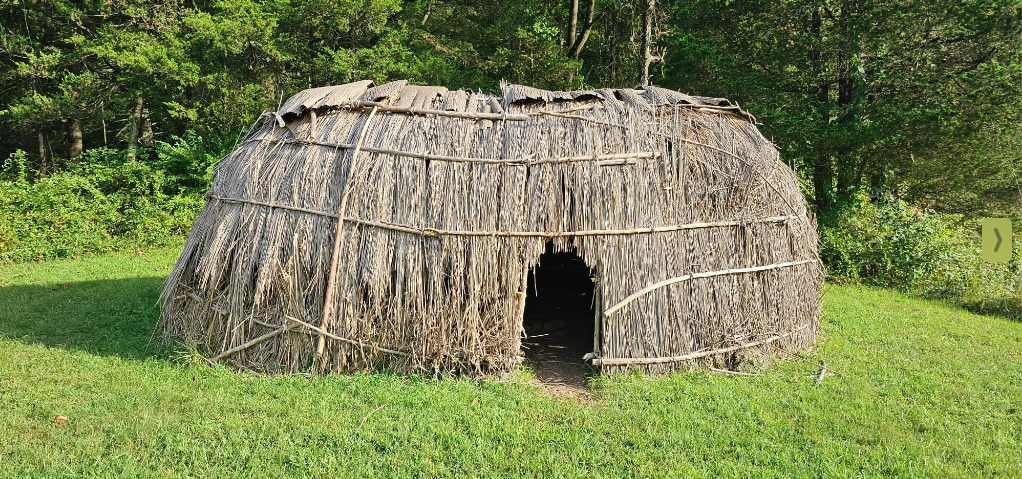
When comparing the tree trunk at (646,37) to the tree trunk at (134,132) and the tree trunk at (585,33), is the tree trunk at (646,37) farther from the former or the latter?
the tree trunk at (134,132)

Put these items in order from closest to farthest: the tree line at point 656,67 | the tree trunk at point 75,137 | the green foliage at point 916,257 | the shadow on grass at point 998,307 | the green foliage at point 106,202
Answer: the shadow on grass at point 998,307 < the green foliage at point 916,257 < the green foliage at point 106,202 < the tree line at point 656,67 < the tree trunk at point 75,137

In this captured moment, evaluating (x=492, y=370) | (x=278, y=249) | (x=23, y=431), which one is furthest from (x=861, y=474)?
(x=23, y=431)

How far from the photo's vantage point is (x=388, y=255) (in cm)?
673

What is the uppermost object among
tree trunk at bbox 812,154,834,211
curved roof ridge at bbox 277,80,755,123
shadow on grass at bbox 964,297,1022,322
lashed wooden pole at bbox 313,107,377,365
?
curved roof ridge at bbox 277,80,755,123

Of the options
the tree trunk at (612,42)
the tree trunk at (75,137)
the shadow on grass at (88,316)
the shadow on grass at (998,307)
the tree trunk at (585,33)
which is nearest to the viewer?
the shadow on grass at (88,316)

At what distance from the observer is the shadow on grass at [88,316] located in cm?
785

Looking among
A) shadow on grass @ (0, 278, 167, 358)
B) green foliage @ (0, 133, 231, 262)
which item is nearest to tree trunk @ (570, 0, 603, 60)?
green foliage @ (0, 133, 231, 262)

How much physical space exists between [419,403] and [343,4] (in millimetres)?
14299

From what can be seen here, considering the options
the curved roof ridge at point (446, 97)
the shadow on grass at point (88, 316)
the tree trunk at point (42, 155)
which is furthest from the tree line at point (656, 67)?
the curved roof ridge at point (446, 97)

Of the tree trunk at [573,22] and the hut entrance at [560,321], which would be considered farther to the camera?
the tree trunk at [573,22]

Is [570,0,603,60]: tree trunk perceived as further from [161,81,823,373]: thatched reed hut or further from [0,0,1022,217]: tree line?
[161,81,823,373]: thatched reed hut

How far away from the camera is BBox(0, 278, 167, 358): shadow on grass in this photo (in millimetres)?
7848

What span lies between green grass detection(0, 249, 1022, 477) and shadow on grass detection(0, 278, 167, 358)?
6 centimetres

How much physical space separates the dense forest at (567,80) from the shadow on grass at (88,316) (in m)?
3.89
